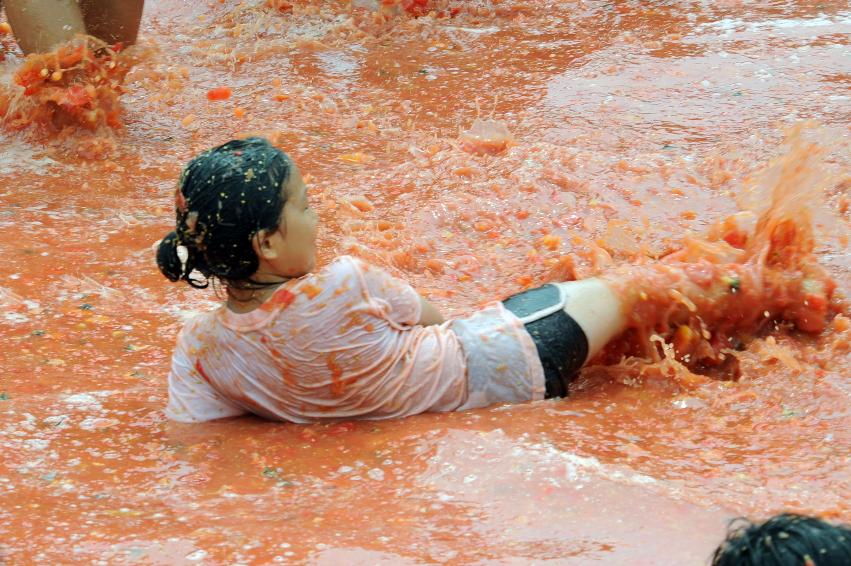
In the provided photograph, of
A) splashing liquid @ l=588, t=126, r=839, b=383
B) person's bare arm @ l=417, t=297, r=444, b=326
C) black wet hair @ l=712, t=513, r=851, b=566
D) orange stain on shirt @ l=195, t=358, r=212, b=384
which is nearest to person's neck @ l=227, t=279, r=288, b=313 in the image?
orange stain on shirt @ l=195, t=358, r=212, b=384

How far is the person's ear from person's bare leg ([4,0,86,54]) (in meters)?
2.81

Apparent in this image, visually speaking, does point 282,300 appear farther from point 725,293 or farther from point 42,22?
point 42,22

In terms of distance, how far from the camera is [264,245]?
2.73 meters

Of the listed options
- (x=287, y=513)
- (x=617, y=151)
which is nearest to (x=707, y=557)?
(x=287, y=513)

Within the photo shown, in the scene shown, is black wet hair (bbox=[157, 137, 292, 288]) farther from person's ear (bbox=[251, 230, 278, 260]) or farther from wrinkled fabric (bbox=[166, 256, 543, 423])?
wrinkled fabric (bbox=[166, 256, 543, 423])

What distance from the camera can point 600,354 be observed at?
128 inches

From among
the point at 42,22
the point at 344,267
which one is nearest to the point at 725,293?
the point at 344,267

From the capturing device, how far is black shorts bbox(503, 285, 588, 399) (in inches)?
119

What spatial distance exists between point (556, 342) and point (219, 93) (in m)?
3.39

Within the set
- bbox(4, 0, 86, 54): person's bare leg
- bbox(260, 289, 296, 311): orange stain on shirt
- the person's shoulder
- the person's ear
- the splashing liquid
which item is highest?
bbox(4, 0, 86, 54): person's bare leg

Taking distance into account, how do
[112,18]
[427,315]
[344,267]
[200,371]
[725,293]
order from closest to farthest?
[344,267], [200,371], [427,315], [725,293], [112,18]

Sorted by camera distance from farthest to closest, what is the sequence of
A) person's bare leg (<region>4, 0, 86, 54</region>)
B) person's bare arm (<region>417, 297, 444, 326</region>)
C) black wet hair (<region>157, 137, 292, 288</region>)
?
person's bare leg (<region>4, 0, 86, 54</region>) → person's bare arm (<region>417, 297, 444, 326</region>) → black wet hair (<region>157, 137, 292, 288</region>)

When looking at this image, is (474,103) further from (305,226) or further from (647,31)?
(305,226)

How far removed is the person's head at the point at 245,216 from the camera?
106 inches
